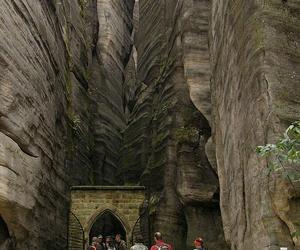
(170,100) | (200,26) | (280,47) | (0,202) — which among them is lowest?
(0,202)

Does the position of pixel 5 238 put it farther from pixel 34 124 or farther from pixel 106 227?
pixel 106 227

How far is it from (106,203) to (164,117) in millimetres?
4563

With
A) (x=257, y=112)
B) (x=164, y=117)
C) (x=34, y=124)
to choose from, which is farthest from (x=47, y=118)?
(x=257, y=112)

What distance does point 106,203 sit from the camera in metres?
23.2

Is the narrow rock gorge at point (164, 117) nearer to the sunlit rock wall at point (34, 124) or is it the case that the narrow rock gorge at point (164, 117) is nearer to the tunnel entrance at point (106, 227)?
the sunlit rock wall at point (34, 124)

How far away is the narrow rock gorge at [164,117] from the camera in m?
10.5

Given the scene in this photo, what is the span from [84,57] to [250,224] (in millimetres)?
20475

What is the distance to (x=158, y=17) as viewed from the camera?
2886 cm

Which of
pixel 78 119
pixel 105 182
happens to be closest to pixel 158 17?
pixel 78 119

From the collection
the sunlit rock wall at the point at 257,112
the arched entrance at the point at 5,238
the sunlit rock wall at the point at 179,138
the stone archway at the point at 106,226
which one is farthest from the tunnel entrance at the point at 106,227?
the sunlit rock wall at the point at 257,112

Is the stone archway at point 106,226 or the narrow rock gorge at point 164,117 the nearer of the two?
the narrow rock gorge at point 164,117

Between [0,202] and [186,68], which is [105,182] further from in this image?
[0,202]

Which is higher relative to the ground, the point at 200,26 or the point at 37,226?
the point at 200,26

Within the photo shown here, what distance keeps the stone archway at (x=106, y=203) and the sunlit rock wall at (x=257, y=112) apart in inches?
381
